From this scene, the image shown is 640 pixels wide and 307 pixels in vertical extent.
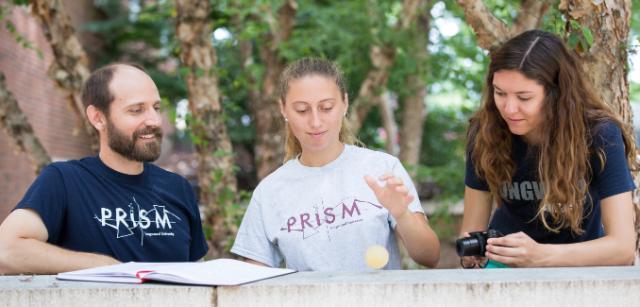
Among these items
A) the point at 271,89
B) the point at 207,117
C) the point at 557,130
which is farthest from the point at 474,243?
the point at 271,89

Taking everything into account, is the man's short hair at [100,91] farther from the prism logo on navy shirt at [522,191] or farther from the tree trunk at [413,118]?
the tree trunk at [413,118]

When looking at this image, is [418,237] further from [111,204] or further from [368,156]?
[111,204]

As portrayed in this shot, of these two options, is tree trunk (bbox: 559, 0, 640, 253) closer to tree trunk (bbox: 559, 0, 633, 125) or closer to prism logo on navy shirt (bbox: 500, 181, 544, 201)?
tree trunk (bbox: 559, 0, 633, 125)

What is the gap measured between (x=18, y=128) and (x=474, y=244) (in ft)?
11.7

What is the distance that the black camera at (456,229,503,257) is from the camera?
8.09 ft

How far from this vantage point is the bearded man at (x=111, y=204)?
2564mm

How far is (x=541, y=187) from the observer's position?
269 centimetres

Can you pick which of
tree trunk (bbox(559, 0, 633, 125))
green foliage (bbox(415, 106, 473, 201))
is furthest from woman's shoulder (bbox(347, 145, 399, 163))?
green foliage (bbox(415, 106, 473, 201))

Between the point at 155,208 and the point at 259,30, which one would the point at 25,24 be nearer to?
the point at 259,30

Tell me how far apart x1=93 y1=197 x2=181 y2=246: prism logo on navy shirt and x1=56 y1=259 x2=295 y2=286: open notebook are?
2.03 feet

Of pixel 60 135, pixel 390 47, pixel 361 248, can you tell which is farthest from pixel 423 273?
pixel 60 135

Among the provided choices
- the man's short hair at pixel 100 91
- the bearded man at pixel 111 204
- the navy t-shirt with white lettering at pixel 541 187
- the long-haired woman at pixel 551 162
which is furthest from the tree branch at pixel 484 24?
the man's short hair at pixel 100 91

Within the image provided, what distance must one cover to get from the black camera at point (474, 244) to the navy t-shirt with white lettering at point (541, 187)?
0.96ft

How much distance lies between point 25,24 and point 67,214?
7024mm
